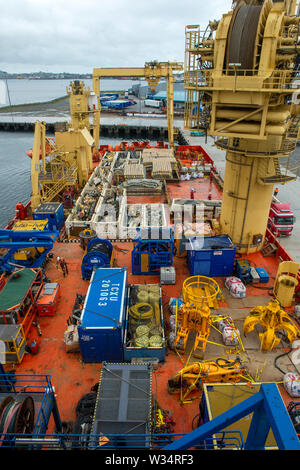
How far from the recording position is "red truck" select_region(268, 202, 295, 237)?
23.5 meters

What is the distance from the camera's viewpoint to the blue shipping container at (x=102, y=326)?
11.1 metres

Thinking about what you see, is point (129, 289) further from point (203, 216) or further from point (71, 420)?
point (203, 216)

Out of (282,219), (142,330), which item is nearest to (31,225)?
(142,330)

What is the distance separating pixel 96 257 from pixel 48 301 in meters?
3.17

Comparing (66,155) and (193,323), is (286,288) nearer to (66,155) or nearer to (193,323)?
(193,323)

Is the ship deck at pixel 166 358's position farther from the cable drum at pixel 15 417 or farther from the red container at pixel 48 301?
the cable drum at pixel 15 417

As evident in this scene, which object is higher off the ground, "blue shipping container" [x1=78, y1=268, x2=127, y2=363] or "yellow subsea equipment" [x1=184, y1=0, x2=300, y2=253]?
"yellow subsea equipment" [x1=184, y1=0, x2=300, y2=253]

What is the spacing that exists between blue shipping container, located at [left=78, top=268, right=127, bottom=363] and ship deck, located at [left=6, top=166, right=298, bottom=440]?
2.24 feet

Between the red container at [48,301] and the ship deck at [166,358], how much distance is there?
27cm

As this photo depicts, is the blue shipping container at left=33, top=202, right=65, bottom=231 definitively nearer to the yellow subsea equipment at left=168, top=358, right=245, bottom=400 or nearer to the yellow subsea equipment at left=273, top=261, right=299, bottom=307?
the yellow subsea equipment at left=168, top=358, right=245, bottom=400

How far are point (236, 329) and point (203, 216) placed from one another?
431 inches

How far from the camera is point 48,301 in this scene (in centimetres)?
1400
